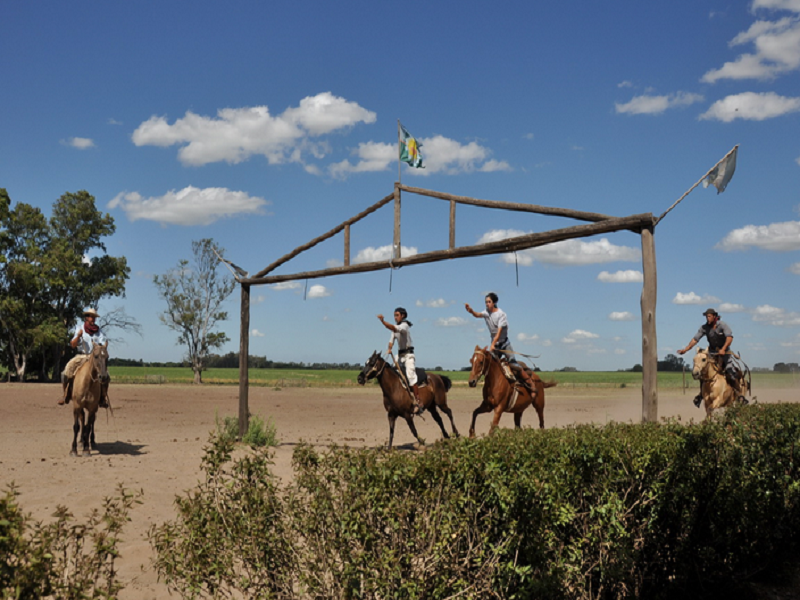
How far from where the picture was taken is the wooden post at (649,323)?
839 cm

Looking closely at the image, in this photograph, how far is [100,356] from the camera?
1248cm

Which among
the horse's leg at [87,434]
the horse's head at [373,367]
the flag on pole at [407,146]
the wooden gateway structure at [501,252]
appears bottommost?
the horse's leg at [87,434]

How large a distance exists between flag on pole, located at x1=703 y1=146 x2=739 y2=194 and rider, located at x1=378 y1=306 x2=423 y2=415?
613 cm

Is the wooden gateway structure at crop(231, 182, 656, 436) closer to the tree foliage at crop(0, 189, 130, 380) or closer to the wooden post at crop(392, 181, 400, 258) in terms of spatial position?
the wooden post at crop(392, 181, 400, 258)

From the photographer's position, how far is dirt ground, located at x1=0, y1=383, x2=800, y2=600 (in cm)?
810

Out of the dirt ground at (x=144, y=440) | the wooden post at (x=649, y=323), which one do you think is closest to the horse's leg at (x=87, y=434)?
the dirt ground at (x=144, y=440)

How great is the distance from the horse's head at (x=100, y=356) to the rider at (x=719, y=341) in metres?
11.4

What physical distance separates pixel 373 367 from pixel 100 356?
5060 mm

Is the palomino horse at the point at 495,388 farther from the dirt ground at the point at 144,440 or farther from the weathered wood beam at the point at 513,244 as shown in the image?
the weathered wood beam at the point at 513,244

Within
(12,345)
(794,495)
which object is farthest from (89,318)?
(12,345)

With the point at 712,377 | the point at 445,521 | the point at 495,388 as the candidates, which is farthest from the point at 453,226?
the point at 445,521

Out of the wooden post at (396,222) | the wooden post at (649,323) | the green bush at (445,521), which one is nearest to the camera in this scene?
the green bush at (445,521)

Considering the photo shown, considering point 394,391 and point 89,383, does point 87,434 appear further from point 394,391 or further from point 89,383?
point 394,391

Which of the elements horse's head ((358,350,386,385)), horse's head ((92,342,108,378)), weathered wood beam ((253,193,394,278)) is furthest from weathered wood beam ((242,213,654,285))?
horse's head ((92,342,108,378))
